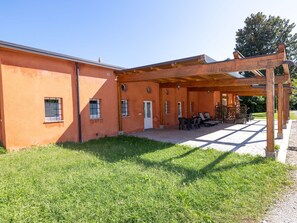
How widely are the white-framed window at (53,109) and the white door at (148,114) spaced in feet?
19.0

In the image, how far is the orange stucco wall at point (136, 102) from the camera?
11.6 meters

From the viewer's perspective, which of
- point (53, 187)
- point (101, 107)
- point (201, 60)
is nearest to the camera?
point (53, 187)

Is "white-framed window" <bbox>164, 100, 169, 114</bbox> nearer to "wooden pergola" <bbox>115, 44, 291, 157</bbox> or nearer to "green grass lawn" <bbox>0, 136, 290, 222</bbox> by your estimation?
"wooden pergola" <bbox>115, 44, 291, 157</bbox>

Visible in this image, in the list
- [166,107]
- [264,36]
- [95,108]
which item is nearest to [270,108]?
[95,108]

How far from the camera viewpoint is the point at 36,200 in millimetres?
3412

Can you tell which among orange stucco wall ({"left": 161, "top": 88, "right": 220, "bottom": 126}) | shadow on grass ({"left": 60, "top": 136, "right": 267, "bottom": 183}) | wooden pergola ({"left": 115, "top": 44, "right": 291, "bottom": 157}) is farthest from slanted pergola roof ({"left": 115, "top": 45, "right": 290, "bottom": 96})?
orange stucco wall ({"left": 161, "top": 88, "right": 220, "bottom": 126})

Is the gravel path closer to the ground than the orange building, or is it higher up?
closer to the ground

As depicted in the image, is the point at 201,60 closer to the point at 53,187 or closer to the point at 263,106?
the point at 53,187

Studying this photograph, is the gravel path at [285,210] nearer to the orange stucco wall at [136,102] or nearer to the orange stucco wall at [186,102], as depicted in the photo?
the orange stucco wall at [136,102]

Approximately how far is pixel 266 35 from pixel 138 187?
3732 cm

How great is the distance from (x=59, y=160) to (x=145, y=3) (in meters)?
9.61

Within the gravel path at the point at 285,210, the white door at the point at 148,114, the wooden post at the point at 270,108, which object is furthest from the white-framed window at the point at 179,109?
the gravel path at the point at 285,210

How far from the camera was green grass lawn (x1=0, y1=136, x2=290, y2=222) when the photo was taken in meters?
3.00

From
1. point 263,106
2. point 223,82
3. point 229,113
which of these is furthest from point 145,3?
point 263,106
